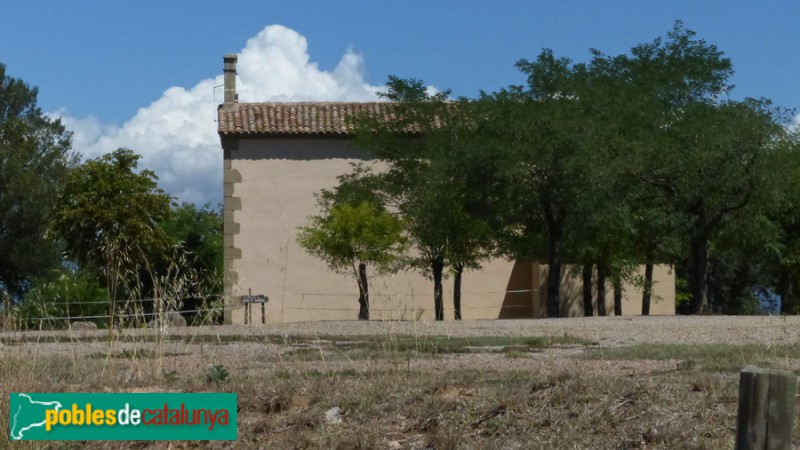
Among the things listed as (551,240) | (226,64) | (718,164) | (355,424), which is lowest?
(355,424)

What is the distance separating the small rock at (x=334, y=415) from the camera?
816 cm

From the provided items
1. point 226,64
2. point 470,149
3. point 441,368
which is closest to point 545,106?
point 470,149

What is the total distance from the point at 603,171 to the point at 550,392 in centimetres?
2165

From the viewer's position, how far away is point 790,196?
114 feet

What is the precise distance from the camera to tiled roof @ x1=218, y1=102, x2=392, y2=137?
39.5 metres

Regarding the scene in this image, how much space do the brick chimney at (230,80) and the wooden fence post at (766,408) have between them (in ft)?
119

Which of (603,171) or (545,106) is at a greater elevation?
(545,106)

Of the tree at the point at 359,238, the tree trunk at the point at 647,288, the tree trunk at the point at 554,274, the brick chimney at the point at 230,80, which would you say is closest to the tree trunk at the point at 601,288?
the tree trunk at the point at 647,288

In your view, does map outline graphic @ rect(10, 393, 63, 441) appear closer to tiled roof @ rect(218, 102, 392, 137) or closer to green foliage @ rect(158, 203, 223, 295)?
tiled roof @ rect(218, 102, 392, 137)

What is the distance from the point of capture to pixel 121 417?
23.1ft

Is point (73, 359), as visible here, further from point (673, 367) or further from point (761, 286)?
point (761, 286)

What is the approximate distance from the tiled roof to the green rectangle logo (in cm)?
3141

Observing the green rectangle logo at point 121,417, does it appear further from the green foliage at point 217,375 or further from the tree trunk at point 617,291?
the tree trunk at point 617,291

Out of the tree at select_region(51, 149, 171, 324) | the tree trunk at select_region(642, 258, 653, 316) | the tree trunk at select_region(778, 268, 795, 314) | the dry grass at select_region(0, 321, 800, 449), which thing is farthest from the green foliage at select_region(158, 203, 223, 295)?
the dry grass at select_region(0, 321, 800, 449)
